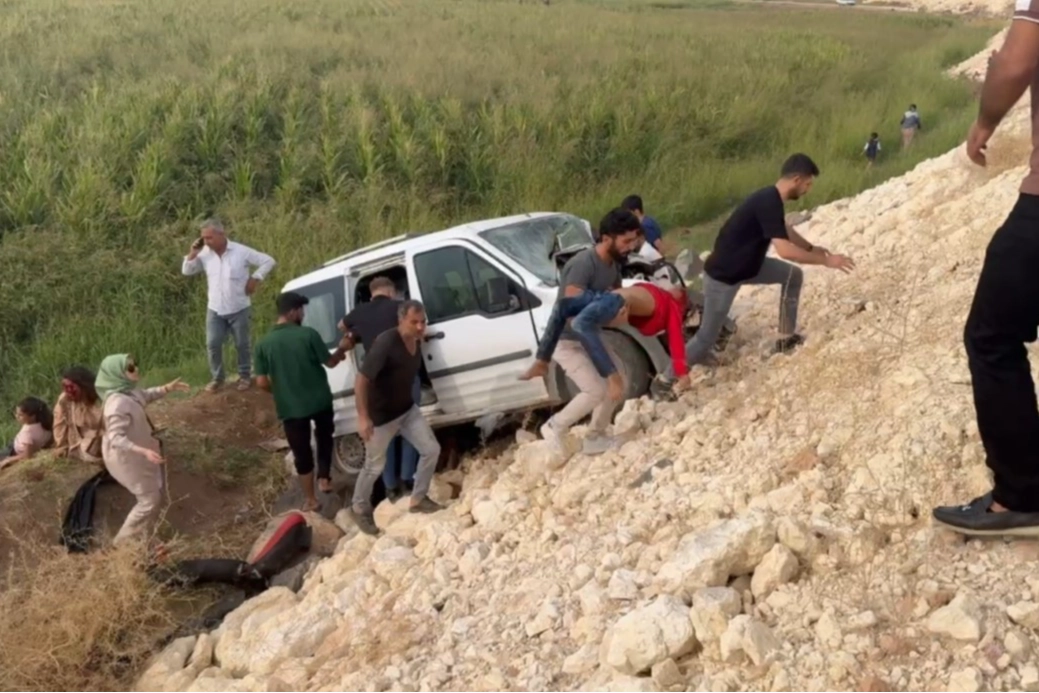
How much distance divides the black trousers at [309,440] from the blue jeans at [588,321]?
2125 mm

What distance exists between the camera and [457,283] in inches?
288

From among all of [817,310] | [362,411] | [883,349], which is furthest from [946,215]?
[362,411]

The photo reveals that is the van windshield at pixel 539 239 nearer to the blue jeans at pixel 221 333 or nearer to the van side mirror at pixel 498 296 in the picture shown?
the van side mirror at pixel 498 296

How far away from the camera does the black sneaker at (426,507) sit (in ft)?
20.2

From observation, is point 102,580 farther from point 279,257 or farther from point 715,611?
point 279,257

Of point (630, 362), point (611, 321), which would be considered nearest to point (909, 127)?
point (630, 362)

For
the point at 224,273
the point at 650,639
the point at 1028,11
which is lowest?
the point at 224,273

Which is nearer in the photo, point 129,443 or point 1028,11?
point 1028,11

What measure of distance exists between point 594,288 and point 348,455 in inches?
123

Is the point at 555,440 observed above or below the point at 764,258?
below

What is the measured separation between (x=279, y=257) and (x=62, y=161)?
447 cm

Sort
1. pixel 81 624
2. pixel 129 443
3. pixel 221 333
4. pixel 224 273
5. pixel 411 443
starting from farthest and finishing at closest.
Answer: pixel 221 333 → pixel 224 273 → pixel 411 443 → pixel 129 443 → pixel 81 624

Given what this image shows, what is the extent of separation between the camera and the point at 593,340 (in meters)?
5.75

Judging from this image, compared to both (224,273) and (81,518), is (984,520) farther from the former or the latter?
(224,273)
